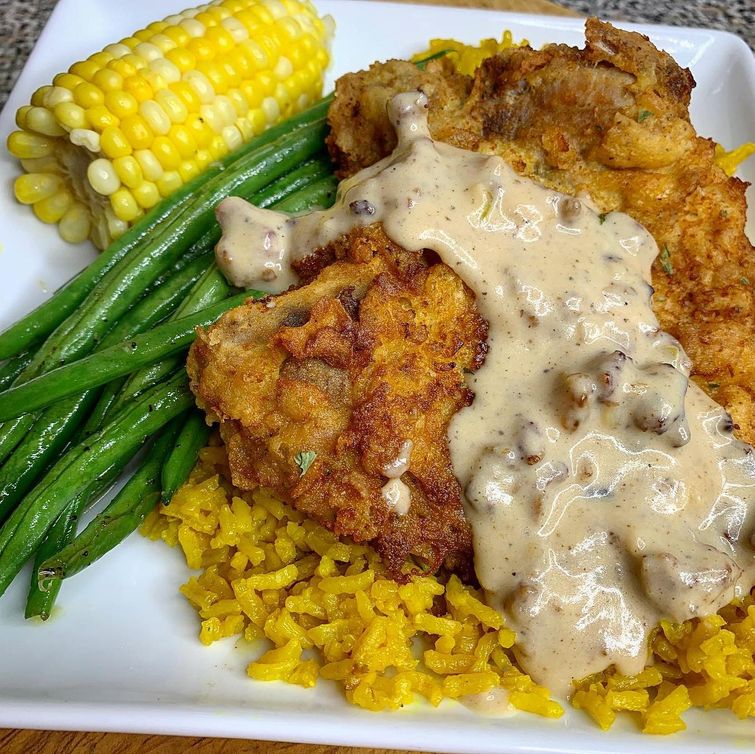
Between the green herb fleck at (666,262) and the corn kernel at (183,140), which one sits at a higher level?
the corn kernel at (183,140)

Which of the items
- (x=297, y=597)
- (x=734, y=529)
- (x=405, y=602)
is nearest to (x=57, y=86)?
(x=297, y=597)

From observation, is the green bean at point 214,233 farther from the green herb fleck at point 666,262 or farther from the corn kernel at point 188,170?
the green herb fleck at point 666,262

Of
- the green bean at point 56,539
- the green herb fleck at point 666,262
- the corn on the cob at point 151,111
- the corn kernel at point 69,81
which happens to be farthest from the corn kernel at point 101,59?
the green herb fleck at point 666,262

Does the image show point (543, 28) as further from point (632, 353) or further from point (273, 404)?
point (273, 404)

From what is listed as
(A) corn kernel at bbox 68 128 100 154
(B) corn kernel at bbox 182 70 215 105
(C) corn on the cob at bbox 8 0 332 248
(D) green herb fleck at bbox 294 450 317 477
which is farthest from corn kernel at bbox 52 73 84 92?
(D) green herb fleck at bbox 294 450 317 477

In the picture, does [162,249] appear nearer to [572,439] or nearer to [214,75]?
[214,75]

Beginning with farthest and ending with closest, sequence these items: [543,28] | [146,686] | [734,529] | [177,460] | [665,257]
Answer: [543,28], [665,257], [177,460], [734,529], [146,686]

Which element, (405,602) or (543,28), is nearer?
(405,602)
